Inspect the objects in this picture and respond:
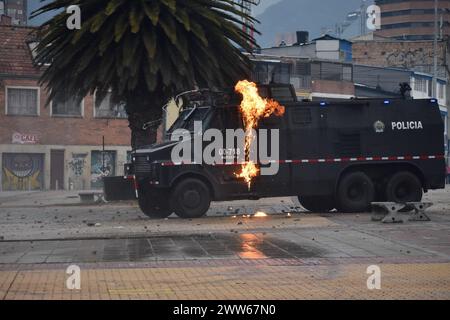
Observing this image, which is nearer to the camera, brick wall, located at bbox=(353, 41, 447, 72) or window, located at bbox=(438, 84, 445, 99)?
window, located at bbox=(438, 84, 445, 99)

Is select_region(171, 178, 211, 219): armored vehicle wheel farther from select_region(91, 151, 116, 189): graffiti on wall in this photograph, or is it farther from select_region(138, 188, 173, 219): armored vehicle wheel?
select_region(91, 151, 116, 189): graffiti on wall

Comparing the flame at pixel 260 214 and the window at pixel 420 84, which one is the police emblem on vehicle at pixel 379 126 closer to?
the flame at pixel 260 214

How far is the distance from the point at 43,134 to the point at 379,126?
32.8 m

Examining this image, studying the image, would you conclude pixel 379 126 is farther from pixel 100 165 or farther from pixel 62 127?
pixel 100 165

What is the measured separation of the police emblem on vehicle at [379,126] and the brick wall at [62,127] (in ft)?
103

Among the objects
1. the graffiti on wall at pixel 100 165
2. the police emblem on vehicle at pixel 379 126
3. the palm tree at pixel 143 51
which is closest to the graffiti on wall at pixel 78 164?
the graffiti on wall at pixel 100 165

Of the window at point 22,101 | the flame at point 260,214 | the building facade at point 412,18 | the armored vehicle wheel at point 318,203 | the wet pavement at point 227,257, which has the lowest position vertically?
the wet pavement at point 227,257

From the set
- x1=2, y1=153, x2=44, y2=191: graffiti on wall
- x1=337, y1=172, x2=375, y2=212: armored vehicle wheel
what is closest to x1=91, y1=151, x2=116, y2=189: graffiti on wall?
x1=2, y1=153, x2=44, y2=191: graffiti on wall

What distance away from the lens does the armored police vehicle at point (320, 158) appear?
18516mm

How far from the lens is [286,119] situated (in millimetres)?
19094

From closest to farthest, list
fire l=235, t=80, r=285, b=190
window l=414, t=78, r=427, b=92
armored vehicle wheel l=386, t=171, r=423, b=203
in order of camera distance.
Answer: fire l=235, t=80, r=285, b=190, armored vehicle wheel l=386, t=171, r=423, b=203, window l=414, t=78, r=427, b=92

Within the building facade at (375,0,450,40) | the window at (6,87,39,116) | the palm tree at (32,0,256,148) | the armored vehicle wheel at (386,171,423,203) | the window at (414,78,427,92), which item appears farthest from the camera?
the building facade at (375,0,450,40)

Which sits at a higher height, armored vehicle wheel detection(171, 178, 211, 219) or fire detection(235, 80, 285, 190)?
fire detection(235, 80, 285, 190)

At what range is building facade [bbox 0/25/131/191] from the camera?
154ft
